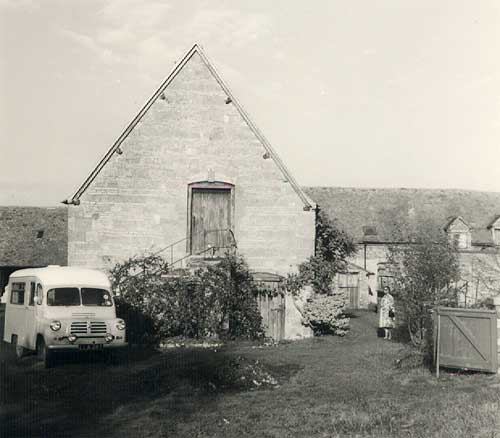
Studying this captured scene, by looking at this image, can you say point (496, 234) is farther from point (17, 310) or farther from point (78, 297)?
point (17, 310)

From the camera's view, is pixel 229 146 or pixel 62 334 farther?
pixel 229 146

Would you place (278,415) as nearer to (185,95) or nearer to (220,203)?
(220,203)

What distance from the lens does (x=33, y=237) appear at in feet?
126

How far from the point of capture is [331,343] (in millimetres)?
19594

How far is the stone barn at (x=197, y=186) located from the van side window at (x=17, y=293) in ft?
15.9

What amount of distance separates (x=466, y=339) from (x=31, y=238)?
32.1 meters

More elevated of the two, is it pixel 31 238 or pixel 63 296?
pixel 31 238

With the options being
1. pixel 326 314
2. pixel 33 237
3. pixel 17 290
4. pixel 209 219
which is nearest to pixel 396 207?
pixel 326 314

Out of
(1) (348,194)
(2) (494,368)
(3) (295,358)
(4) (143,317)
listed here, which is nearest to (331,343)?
(3) (295,358)

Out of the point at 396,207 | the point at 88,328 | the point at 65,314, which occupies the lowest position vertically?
the point at 88,328

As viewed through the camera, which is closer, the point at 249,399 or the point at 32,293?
the point at 249,399

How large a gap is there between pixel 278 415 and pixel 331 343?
9.90 metres

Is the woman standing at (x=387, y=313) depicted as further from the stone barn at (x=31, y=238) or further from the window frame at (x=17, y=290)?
the stone barn at (x=31, y=238)

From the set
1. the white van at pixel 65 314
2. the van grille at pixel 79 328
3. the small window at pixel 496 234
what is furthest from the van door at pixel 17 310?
the small window at pixel 496 234
